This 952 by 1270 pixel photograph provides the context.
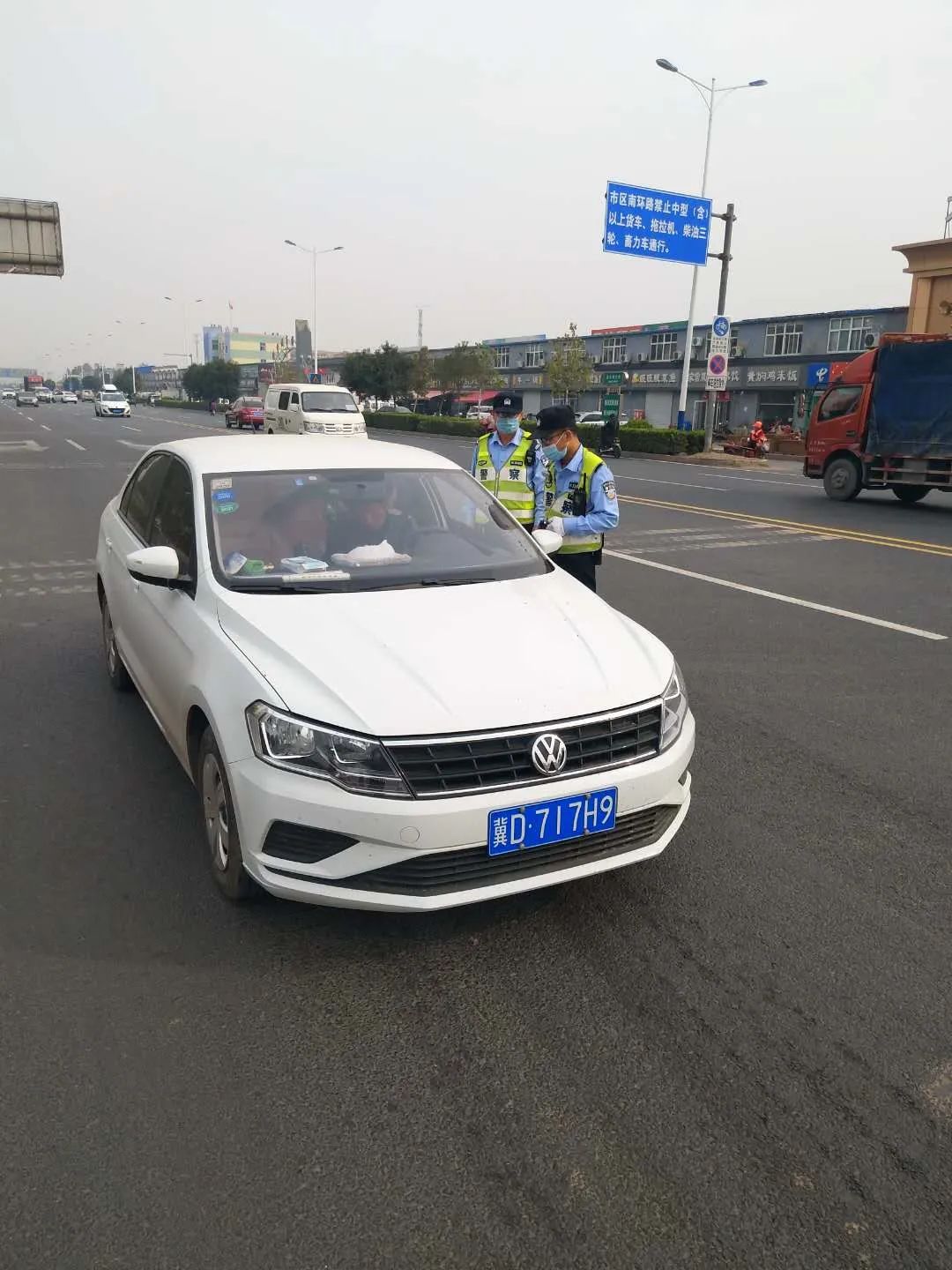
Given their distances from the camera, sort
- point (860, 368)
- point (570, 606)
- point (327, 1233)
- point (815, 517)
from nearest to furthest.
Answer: point (327, 1233), point (570, 606), point (815, 517), point (860, 368)

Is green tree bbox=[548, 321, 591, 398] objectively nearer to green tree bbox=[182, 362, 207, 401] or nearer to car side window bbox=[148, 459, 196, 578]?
green tree bbox=[182, 362, 207, 401]

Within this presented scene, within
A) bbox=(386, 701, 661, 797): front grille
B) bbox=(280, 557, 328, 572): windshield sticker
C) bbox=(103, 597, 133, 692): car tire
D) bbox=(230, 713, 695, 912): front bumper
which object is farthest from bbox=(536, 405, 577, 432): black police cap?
bbox=(230, 713, 695, 912): front bumper

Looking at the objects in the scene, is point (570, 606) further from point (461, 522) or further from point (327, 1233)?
point (327, 1233)

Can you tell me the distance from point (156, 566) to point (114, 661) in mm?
2082

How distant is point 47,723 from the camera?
5.15m

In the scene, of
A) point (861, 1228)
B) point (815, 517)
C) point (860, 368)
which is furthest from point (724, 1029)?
point (860, 368)

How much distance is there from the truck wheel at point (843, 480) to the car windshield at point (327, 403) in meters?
13.1

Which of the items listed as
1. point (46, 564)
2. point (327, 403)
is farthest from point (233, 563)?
point (327, 403)

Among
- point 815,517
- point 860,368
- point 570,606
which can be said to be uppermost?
point 860,368

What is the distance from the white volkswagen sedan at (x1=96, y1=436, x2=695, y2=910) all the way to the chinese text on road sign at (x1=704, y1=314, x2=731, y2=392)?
23.8 metres

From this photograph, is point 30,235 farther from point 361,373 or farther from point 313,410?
point 361,373

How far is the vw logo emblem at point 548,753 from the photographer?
292cm

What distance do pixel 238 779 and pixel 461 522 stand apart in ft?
6.17

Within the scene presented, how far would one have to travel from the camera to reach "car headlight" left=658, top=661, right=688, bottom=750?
3283 mm
